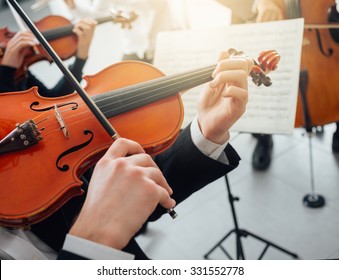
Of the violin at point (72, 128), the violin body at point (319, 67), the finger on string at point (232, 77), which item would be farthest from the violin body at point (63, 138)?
the violin body at point (319, 67)

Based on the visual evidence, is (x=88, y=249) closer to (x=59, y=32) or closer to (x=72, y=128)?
(x=72, y=128)

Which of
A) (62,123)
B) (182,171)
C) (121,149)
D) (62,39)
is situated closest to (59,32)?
(62,39)

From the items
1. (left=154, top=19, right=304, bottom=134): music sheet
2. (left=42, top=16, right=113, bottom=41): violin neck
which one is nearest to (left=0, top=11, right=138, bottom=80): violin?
(left=42, top=16, right=113, bottom=41): violin neck

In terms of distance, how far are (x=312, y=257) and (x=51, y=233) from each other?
0.94m

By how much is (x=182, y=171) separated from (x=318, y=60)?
62cm

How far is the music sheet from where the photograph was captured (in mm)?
779

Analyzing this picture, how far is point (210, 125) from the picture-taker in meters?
0.73

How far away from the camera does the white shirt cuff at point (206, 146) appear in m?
0.75

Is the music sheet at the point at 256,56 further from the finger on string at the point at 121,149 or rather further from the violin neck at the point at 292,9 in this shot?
the finger on string at the point at 121,149

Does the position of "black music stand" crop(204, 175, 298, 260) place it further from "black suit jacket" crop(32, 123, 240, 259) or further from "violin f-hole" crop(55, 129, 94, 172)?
"violin f-hole" crop(55, 129, 94, 172)

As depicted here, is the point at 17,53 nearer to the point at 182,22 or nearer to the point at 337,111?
the point at 182,22

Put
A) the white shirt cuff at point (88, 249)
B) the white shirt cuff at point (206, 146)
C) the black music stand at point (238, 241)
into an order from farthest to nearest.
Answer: the black music stand at point (238, 241) < the white shirt cuff at point (206, 146) < the white shirt cuff at point (88, 249)

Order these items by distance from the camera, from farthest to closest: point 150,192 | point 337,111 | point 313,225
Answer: point 313,225 < point 337,111 < point 150,192
